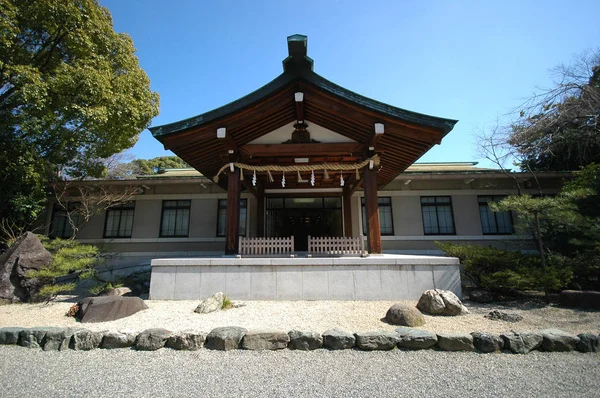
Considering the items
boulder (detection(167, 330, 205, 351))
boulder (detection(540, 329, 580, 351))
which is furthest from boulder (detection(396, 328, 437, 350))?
boulder (detection(167, 330, 205, 351))

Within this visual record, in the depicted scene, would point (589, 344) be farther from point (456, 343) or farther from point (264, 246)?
point (264, 246)

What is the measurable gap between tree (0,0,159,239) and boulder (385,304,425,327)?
10267mm

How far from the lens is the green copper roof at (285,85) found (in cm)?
722

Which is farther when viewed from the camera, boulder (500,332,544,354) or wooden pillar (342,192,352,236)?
wooden pillar (342,192,352,236)

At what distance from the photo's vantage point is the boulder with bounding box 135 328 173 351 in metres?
4.04

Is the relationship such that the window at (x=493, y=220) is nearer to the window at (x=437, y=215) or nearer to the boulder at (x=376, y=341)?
the window at (x=437, y=215)

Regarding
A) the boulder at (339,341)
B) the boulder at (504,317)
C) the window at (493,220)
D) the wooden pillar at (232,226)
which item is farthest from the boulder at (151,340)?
the window at (493,220)

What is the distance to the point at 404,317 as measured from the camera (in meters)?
4.88

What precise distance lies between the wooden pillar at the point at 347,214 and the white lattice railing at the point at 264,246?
181 inches

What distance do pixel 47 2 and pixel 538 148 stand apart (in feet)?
57.1

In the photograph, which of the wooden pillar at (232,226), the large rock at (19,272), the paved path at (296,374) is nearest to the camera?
the paved path at (296,374)

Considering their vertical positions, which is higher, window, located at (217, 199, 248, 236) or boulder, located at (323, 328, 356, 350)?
window, located at (217, 199, 248, 236)

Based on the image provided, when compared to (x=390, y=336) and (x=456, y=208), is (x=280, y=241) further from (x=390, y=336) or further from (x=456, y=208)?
(x=456, y=208)

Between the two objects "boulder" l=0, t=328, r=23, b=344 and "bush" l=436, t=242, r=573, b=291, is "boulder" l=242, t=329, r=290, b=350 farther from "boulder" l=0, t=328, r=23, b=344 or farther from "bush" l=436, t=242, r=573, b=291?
"bush" l=436, t=242, r=573, b=291
